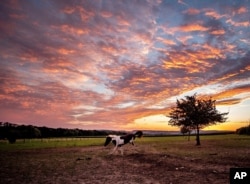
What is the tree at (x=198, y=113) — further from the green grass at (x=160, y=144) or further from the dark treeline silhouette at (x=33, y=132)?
the dark treeline silhouette at (x=33, y=132)

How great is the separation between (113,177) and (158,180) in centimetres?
238

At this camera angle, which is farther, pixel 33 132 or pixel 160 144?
pixel 33 132

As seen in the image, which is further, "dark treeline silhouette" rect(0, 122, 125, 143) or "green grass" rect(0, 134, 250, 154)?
"dark treeline silhouette" rect(0, 122, 125, 143)

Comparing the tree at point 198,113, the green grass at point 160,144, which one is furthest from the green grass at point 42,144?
the tree at point 198,113

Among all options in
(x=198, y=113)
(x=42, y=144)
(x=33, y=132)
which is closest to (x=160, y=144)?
(x=198, y=113)

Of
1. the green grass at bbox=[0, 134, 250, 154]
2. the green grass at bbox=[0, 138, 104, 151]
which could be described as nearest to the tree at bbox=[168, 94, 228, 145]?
the green grass at bbox=[0, 134, 250, 154]

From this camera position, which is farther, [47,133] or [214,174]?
[47,133]

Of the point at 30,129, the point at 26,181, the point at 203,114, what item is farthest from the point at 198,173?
the point at 30,129

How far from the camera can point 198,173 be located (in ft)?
42.5

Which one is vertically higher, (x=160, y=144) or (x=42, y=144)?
(x=160, y=144)

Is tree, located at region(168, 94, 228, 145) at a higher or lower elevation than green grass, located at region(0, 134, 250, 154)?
higher

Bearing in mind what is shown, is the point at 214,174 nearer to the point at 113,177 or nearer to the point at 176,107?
the point at 113,177

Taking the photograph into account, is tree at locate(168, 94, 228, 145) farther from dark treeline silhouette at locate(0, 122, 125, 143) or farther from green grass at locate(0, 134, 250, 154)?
dark treeline silhouette at locate(0, 122, 125, 143)

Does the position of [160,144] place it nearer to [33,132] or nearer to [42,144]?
[42,144]
